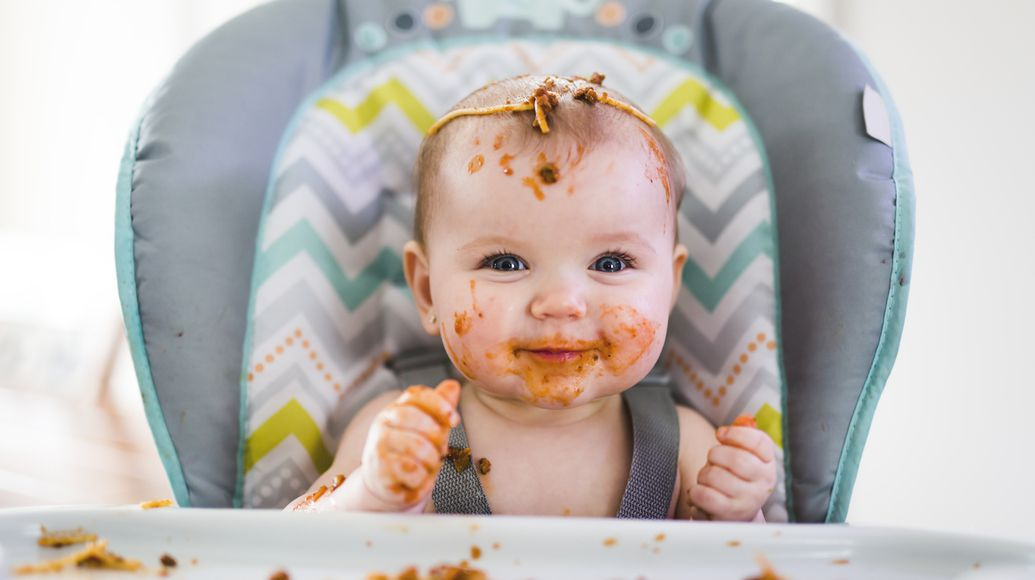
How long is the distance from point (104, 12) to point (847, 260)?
193 cm

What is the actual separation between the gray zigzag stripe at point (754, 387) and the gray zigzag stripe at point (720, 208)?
165 mm

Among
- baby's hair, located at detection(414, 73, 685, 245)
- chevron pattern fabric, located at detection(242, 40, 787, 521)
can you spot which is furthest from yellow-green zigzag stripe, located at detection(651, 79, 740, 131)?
baby's hair, located at detection(414, 73, 685, 245)

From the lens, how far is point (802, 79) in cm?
103

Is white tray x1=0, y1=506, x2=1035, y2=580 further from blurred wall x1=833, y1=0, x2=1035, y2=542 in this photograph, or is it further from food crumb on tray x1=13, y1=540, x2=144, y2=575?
blurred wall x1=833, y1=0, x2=1035, y2=542

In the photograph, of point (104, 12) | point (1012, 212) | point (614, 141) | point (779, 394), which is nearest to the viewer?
point (614, 141)

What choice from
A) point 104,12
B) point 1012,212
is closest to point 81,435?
point 104,12

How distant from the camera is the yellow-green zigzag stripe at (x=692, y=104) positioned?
111cm

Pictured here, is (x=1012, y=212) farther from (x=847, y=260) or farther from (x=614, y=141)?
(x=614, y=141)

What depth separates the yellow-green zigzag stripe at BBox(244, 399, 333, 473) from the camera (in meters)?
1.01

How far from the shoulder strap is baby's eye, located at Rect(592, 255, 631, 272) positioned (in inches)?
7.3

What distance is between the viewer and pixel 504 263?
35.6 inches

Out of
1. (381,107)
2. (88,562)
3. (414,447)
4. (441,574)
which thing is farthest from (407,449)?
(381,107)

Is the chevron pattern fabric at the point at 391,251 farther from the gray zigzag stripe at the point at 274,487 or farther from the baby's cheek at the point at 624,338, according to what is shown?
the baby's cheek at the point at 624,338

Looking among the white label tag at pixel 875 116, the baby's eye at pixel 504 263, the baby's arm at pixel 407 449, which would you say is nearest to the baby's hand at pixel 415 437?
the baby's arm at pixel 407 449
